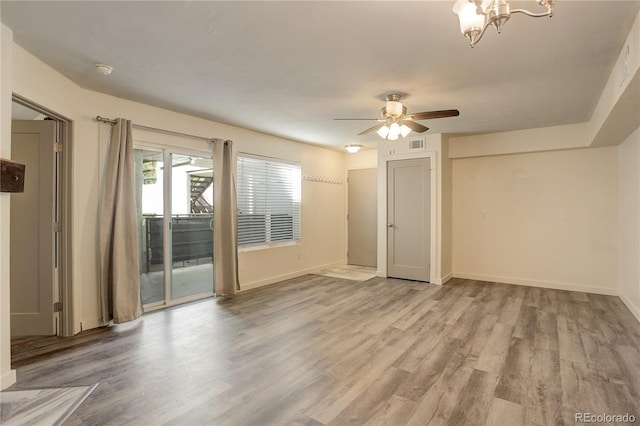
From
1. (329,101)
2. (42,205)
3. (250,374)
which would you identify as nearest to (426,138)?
(329,101)

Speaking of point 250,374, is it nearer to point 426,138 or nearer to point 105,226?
point 105,226

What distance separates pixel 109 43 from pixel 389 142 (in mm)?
4596

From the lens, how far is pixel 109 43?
246 centimetres

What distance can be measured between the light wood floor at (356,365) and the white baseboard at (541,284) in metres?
0.62

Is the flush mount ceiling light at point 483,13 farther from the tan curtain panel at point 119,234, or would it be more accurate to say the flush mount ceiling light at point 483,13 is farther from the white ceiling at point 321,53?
the tan curtain panel at point 119,234

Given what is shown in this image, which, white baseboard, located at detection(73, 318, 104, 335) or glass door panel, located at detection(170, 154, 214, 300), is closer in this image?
white baseboard, located at detection(73, 318, 104, 335)

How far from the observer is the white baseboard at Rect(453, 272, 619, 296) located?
484cm

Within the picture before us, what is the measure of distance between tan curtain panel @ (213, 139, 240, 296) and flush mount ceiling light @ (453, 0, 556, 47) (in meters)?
3.83

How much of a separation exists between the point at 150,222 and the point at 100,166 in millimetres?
889

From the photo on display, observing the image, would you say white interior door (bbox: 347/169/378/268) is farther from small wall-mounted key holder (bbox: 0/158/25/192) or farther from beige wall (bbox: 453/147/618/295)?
small wall-mounted key holder (bbox: 0/158/25/192)

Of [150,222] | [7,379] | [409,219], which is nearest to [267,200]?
[150,222]

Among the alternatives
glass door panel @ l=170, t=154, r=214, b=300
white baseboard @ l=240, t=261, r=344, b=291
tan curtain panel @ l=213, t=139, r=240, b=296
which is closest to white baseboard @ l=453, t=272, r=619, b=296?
white baseboard @ l=240, t=261, r=344, b=291

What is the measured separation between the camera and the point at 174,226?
172 inches

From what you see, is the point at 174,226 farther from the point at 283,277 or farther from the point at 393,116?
the point at 393,116
